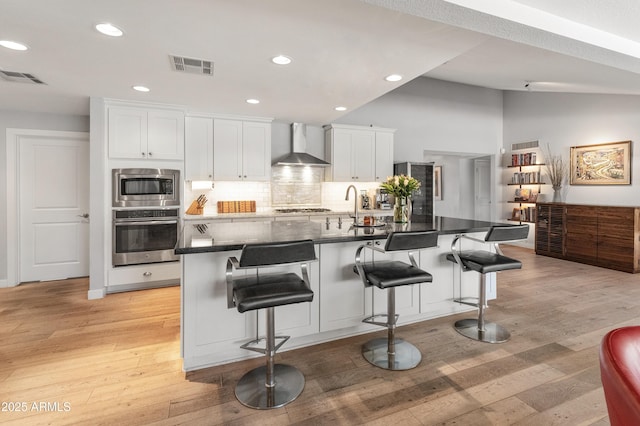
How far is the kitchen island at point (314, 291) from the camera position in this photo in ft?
7.34

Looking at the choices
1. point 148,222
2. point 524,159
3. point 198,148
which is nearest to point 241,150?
point 198,148

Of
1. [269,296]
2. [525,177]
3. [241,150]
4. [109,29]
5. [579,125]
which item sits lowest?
[269,296]

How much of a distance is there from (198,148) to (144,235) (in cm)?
144

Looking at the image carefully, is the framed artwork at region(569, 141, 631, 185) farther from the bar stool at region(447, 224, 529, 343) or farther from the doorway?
the doorway

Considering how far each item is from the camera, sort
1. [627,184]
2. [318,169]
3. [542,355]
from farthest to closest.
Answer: [318,169] < [627,184] < [542,355]

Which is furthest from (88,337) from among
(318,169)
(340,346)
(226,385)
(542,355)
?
(318,169)

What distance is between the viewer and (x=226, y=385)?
2.12 meters

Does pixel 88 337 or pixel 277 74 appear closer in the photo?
pixel 88 337

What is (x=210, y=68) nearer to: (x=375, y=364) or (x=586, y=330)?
(x=375, y=364)

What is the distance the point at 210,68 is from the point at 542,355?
377 centimetres

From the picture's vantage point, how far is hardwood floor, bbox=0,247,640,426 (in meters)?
1.84

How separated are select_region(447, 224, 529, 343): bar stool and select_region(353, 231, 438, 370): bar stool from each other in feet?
1.78

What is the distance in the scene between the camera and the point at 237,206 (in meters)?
5.18

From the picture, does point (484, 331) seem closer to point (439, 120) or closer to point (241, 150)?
point (241, 150)
